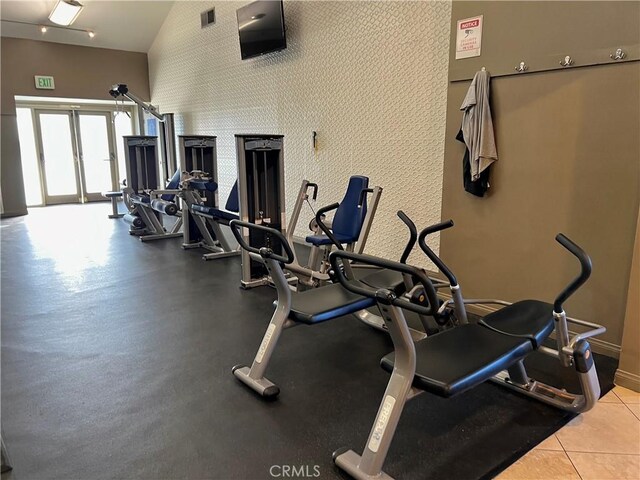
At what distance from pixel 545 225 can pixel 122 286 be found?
146 inches

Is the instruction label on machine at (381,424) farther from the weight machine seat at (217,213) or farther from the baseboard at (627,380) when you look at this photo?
the weight machine seat at (217,213)

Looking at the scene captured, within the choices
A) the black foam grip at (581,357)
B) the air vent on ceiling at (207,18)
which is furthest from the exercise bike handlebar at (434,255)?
the air vent on ceiling at (207,18)

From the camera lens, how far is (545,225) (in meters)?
2.99

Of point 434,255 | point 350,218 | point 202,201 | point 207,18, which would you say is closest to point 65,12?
point 207,18

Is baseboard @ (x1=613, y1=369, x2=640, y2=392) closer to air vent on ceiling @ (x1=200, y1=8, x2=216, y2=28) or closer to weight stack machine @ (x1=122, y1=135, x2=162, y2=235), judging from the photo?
weight stack machine @ (x1=122, y1=135, x2=162, y2=235)

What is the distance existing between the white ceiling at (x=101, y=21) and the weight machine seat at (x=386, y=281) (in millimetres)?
7275

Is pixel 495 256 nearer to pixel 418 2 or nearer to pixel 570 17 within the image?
pixel 570 17

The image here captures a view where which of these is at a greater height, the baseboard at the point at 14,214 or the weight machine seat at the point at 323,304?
the weight machine seat at the point at 323,304

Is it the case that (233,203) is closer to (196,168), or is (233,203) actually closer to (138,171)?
(196,168)

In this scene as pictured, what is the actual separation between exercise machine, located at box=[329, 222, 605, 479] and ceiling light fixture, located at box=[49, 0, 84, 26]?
7088mm

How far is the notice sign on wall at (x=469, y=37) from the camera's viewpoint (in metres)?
3.15

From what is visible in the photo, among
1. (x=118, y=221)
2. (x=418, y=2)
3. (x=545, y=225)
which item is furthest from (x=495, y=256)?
(x=118, y=221)

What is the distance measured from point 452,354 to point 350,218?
6.67 ft

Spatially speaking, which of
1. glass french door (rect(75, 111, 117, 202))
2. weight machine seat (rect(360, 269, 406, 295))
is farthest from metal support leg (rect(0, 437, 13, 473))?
glass french door (rect(75, 111, 117, 202))
